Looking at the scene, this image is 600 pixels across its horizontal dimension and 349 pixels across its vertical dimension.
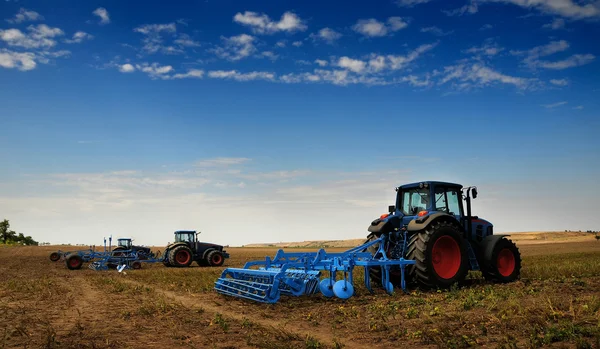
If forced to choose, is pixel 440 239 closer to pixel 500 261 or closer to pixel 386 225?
pixel 386 225

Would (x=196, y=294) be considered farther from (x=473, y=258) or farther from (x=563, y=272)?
(x=563, y=272)

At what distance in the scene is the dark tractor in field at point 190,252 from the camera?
984 inches

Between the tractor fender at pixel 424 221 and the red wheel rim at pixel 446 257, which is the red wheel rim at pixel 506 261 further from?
the tractor fender at pixel 424 221

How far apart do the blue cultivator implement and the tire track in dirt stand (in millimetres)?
610

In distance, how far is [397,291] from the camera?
11234 millimetres

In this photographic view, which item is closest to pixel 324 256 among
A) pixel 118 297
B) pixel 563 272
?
pixel 118 297

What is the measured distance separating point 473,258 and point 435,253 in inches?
65.7

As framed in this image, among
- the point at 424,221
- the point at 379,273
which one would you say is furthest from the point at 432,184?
the point at 379,273

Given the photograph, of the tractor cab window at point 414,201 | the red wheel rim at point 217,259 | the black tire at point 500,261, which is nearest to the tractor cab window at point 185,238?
the red wheel rim at point 217,259

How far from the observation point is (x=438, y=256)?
11328mm

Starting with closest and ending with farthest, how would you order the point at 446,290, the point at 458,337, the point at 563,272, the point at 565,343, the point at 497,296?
the point at 565,343 < the point at 458,337 < the point at 497,296 < the point at 446,290 < the point at 563,272

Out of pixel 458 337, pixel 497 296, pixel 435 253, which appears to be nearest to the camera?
pixel 458 337

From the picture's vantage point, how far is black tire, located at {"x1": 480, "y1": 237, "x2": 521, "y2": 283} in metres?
12.2

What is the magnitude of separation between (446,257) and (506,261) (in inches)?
98.2
